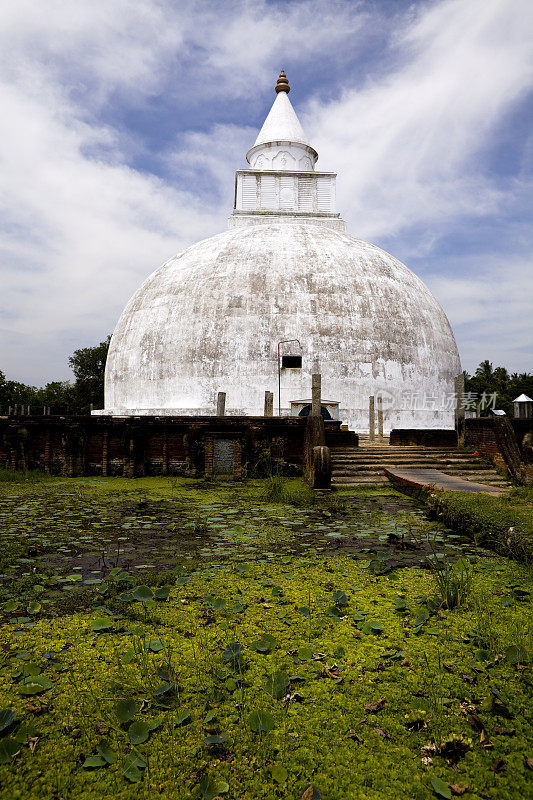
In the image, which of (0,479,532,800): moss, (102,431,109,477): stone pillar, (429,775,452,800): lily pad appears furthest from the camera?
(102,431,109,477): stone pillar

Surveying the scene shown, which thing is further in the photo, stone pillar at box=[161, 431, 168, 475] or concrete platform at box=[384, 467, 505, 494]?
stone pillar at box=[161, 431, 168, 475]

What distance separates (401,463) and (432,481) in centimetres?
270

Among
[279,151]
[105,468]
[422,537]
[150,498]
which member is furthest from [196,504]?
[279,151]

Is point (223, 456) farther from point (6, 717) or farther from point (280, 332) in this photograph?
point (6, 717)

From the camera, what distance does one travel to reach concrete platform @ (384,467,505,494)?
6730 mm

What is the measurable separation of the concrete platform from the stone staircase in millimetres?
380

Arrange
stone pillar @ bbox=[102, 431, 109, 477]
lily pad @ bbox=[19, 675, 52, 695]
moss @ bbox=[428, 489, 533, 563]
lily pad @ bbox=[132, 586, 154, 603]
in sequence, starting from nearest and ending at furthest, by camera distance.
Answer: lily pad @ bbox=[19, 675, 52, 695] < lily pad @ bbox=[132, 586, 154, 603] < moss @ bbox=[428, 489, 533, 563] < stone pillar @ bbox=[102, 431, 109, 477]

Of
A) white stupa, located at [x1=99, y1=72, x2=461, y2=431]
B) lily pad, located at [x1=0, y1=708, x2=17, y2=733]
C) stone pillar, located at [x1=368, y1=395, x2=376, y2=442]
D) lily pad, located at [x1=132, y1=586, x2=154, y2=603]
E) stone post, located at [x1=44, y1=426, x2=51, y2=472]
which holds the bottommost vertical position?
lily pad, located at [x1=0, y1=708, x2=17, y2=733]

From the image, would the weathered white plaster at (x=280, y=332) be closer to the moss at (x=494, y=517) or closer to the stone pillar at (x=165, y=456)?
the stone pillar at (x=165, y=456)

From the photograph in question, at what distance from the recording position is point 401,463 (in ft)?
33.1

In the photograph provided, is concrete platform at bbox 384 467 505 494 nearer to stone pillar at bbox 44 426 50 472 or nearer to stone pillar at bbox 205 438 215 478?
stone pillar at bbox 205 438 215 478

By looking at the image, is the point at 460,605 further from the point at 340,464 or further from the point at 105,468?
the point at 105,468

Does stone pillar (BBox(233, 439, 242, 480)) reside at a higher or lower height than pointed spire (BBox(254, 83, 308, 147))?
lower

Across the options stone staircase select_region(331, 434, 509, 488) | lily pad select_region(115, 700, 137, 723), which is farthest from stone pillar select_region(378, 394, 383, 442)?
lily pad select_region(115, 700, 137, 723)
